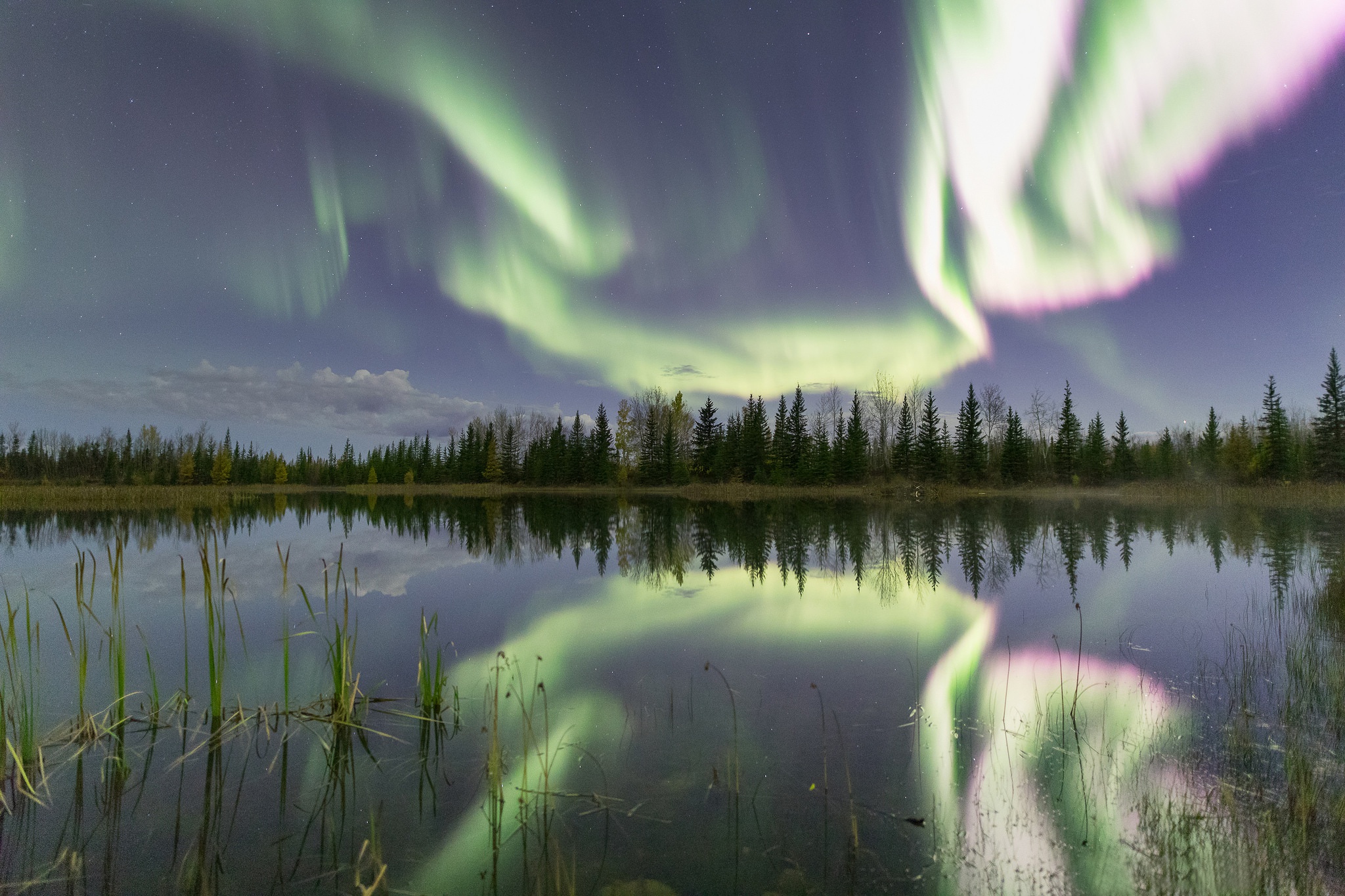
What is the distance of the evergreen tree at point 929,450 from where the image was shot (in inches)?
2685

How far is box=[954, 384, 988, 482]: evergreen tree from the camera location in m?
69.4

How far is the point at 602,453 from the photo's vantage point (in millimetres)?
79312

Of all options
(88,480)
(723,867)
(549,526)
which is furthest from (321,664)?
(88,480)

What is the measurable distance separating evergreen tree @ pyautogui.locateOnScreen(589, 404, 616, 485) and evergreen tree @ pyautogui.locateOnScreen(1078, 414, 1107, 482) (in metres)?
58.1

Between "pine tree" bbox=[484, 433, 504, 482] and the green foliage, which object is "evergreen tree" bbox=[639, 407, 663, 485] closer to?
"pine tree" bbox=[484, 433, 504, 482]

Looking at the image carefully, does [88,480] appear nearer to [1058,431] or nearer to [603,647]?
[603,647]

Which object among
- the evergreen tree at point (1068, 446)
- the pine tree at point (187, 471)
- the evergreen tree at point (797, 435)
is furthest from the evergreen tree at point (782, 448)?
the pine tree at point (187, 471)

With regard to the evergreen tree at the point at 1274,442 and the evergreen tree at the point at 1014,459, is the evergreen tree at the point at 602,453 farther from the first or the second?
the evergreen tree at the point at 1274,442

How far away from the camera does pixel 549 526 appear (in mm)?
30438

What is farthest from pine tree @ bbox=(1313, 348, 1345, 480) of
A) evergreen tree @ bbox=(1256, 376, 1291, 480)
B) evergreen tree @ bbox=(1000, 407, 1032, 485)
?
evergreen tree @ bbox=(1000, 407, 1032, 485)

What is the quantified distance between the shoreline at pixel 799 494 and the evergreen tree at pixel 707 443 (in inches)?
139

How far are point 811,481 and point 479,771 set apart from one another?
67.3 metres

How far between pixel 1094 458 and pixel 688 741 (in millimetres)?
82636

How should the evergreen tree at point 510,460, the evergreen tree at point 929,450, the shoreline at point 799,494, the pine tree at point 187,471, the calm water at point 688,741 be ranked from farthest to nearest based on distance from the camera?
the pine tree at point 187,471
the evergreen tree at point 510,460
the evergreen tree at point 929,450
the shoreline at point 799,494
the calm water at point 688,741
